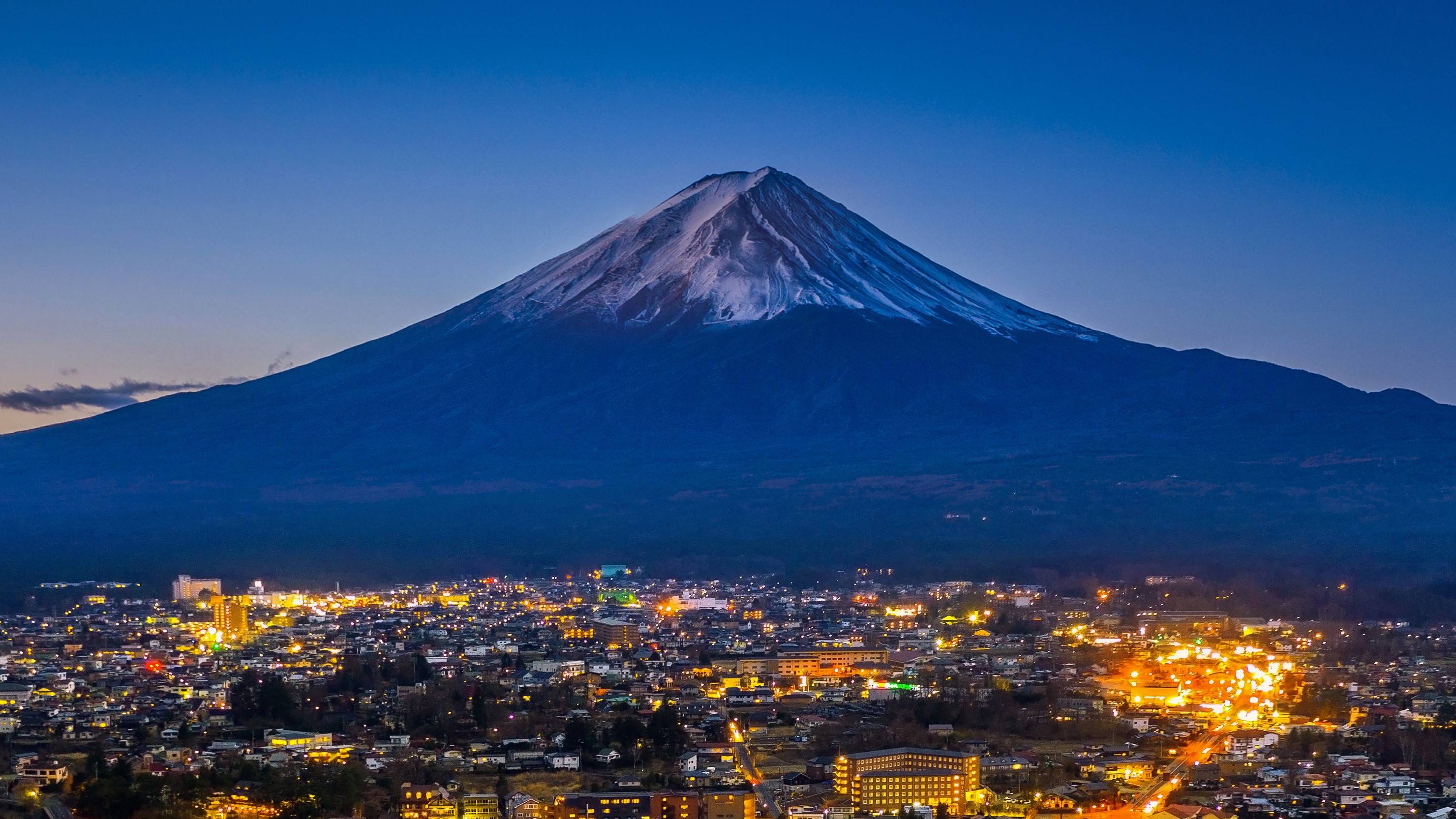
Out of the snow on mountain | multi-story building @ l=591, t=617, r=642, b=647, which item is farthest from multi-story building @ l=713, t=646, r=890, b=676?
the snow on mountain

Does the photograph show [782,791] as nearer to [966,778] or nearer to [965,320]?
[966,778]

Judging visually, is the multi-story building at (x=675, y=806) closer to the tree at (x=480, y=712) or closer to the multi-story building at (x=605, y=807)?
the multi-story building at (x=605, y=807)

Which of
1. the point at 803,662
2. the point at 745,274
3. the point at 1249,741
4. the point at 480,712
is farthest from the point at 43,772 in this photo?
the point at 745,274

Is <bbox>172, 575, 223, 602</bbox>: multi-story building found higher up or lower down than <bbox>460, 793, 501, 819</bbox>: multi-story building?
higher up

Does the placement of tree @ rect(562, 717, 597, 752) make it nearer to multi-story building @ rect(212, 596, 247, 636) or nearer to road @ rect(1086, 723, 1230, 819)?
road @ rect(1086, 723, 1230, 819)

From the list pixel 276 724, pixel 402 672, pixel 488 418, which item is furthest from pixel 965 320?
pixel 276 724

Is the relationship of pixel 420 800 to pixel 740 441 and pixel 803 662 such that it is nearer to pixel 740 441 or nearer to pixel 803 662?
pixel 803 662

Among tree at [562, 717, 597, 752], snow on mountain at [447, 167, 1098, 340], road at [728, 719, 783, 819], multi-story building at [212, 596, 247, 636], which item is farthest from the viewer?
snow on mountain at [447, 167, 1098, 340]

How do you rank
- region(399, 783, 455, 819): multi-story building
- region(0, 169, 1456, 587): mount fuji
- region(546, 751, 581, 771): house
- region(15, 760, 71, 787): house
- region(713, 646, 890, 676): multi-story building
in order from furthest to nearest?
region(0, 169, 1456, 587): mount fuji
region(713, 646, 890, 676): multi-story building
region(546, 751, 581, 771): house
region(15, 760, 71, 787): house
region(399, 783, 455, 819): multi-story building

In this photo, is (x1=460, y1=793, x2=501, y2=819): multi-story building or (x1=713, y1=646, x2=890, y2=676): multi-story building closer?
(x1=460, y1=793, x2=501, y2=819): multi-story building

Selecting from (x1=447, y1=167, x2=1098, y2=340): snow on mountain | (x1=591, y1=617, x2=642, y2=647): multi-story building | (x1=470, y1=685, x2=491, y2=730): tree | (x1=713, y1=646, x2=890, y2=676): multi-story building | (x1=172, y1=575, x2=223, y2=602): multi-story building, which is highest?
(x1=447, y1=167, x2=1098, y2=340): snow on mountain
